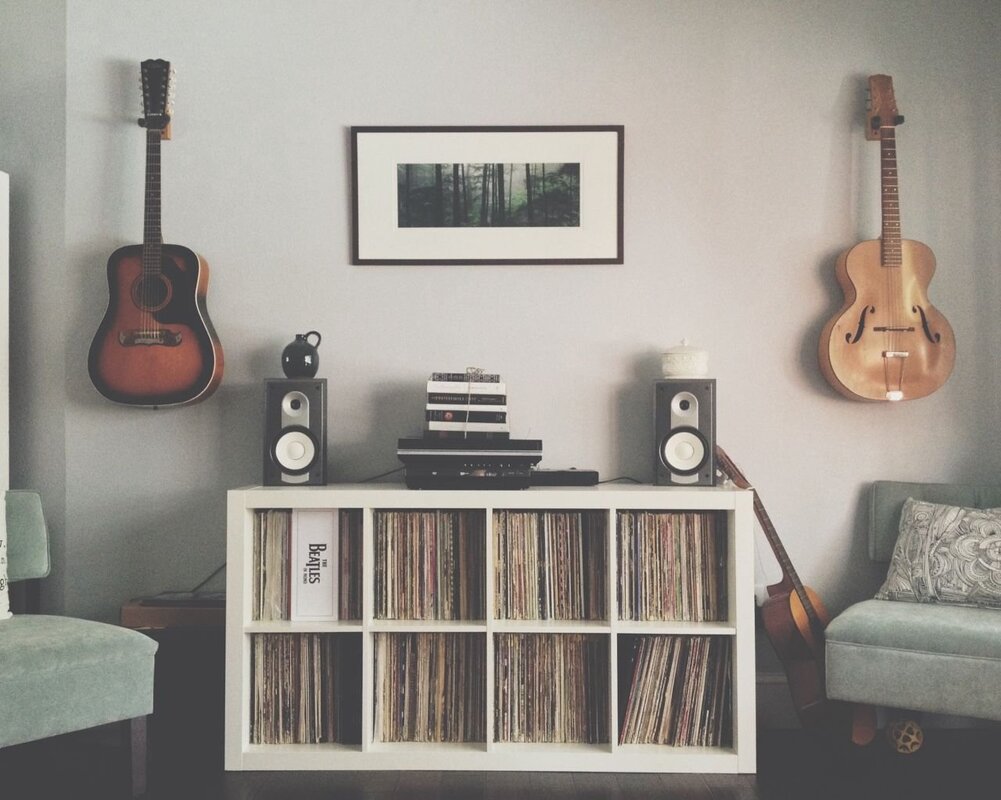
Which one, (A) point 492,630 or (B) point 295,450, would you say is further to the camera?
(B) point 295,450

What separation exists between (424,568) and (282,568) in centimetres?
39

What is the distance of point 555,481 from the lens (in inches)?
95.4

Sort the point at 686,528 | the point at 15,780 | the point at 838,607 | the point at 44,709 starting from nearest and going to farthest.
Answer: the point at 44,709
the point at 15,780
the point at 686,528
the point at 838,607

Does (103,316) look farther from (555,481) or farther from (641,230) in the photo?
(641,230)

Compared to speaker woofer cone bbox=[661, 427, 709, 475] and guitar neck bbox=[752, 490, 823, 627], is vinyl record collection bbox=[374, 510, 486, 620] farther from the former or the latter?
guitar neck bbox=[752, 490, 823, 627]

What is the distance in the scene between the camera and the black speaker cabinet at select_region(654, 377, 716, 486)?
2453 mm

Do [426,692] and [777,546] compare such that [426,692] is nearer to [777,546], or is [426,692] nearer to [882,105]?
[777,546]

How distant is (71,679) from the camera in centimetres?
199

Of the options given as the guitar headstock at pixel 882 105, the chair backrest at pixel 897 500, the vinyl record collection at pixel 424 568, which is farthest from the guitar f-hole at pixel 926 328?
the vinyl record collection at pixel 424 568

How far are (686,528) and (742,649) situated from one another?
0.34 m

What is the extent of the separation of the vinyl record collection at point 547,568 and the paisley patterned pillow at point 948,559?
34.3 inches

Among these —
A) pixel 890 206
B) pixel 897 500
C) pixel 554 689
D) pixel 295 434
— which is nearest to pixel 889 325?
pixel 890 206

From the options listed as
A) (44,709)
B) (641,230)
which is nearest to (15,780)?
(44,709)

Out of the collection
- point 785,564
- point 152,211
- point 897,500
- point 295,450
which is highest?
point 152,211
